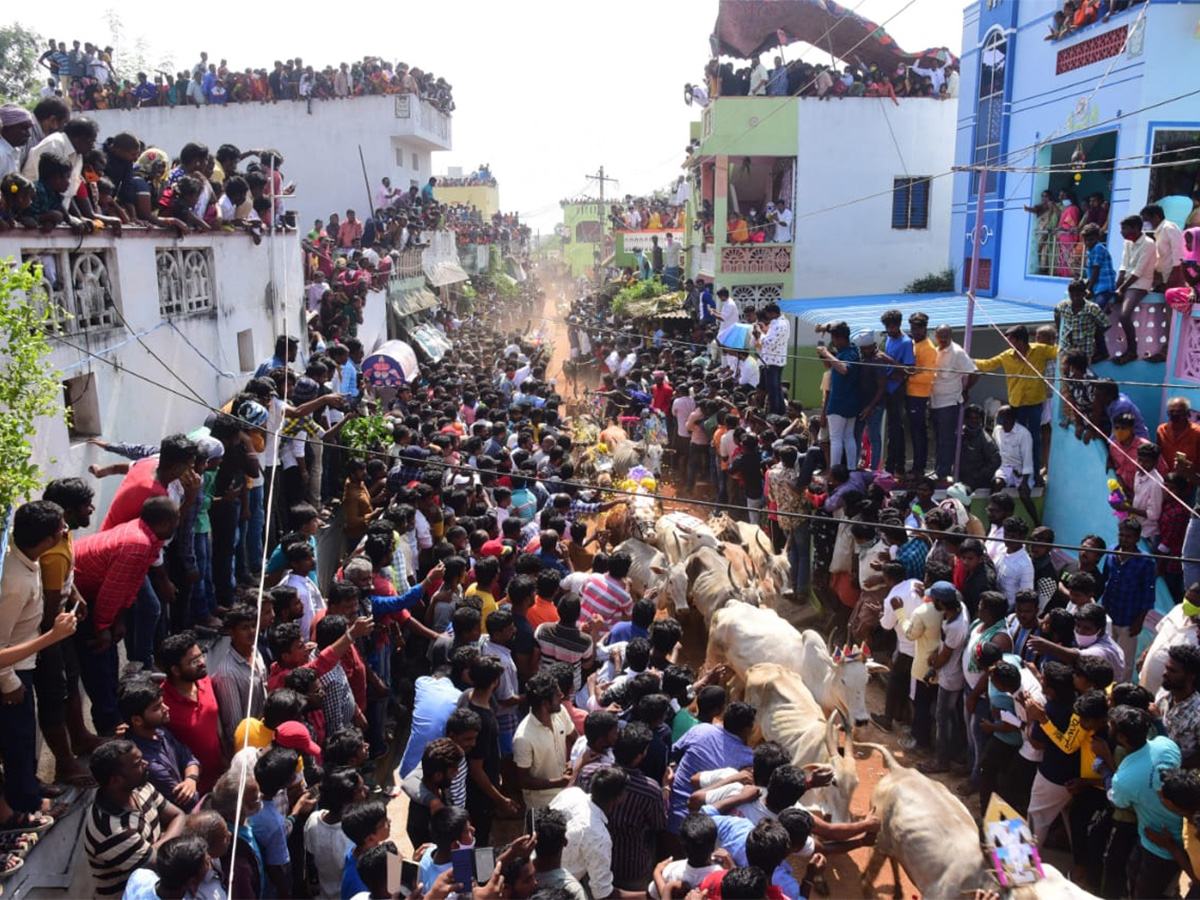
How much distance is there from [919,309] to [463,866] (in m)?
14.4

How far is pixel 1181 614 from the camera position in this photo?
19.7 feet

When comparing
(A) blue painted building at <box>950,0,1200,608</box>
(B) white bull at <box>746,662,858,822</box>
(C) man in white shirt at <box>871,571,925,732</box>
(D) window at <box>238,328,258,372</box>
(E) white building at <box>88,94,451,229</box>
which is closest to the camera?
(B) white bull at <box>746,662,858,822</box>

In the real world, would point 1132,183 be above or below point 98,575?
above

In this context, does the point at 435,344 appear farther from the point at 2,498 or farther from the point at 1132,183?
the point at 2,498

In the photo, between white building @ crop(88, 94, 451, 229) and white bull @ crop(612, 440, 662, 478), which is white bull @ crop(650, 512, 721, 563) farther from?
white building @ crop(88, 94, 451, 229)

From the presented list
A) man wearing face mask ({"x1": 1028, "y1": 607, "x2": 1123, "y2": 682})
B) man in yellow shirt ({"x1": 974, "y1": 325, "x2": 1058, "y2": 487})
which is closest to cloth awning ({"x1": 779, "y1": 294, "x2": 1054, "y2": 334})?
man in yellow shirt ({"x1": 974, "y1": 325, "x2": 1058, "y2": 487})

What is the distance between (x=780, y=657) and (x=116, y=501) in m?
4.77

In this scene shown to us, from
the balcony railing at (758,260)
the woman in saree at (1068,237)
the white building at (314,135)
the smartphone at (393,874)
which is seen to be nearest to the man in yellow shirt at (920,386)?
the woman in saree at (1068,237)

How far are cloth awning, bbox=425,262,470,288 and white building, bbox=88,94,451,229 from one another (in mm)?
2558

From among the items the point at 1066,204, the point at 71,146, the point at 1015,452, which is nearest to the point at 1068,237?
the point at 1066,204

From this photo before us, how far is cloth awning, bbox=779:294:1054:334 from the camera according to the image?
14398mm

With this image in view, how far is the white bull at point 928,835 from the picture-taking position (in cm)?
496

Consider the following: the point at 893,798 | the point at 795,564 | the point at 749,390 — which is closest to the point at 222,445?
the point at 893,798

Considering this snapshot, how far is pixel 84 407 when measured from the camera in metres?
7.15
